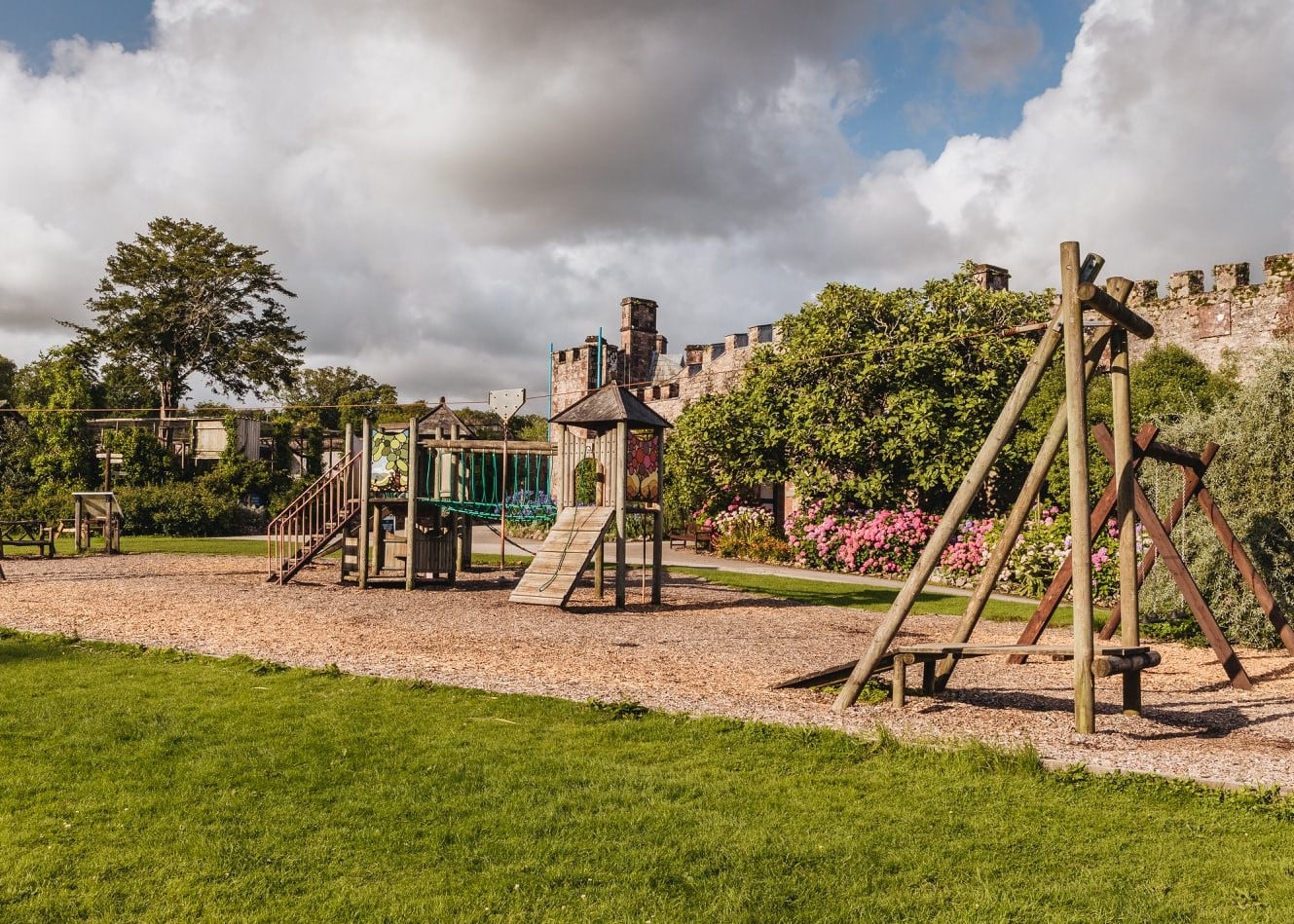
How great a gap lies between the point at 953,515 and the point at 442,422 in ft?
44.6

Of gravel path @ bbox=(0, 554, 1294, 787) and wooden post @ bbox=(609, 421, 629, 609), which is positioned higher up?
wooden post @ bbox=(609, 421, 629, 609)

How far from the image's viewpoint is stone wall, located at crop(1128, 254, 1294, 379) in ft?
78.5

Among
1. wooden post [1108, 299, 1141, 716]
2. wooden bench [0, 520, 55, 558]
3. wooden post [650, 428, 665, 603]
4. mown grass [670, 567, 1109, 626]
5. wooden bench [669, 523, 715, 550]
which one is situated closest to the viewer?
wooden post [1108, 299, 1141, 716]

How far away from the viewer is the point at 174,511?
106ft

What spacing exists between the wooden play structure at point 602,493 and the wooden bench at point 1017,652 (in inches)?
267

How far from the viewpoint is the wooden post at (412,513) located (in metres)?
16.5

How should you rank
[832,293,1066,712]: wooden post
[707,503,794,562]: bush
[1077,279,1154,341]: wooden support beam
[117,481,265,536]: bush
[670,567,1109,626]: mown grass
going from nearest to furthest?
[1077,279,1154,341]: wooden support beam < [832,293,1066,712]: wooden post < [670,567,1109,626]: mown grass < [707,503,794,562]: bush < [117,481,265,536]: bush

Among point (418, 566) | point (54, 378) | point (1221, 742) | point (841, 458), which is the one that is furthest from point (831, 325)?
point (54, 378)

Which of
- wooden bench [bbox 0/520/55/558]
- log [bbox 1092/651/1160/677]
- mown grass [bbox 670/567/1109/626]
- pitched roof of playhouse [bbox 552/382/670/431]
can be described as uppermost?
pitched roof of playhouse [bbox 552/382/670/431]

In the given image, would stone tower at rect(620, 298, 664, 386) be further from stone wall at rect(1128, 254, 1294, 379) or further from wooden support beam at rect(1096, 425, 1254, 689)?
wooden support beam at rect(1096, 425, 1254, 689)

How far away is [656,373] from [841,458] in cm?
2257

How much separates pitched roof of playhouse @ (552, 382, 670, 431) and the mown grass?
3.98 metres

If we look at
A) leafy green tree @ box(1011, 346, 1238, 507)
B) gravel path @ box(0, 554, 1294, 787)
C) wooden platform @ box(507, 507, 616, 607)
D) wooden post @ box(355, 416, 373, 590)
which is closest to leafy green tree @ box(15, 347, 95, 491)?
gravel path @ box(0, 554, 1294, 787)

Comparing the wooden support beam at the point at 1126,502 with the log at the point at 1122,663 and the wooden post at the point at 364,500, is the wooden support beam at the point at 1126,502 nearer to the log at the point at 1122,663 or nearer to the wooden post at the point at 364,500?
the log at the point at 1122,663
